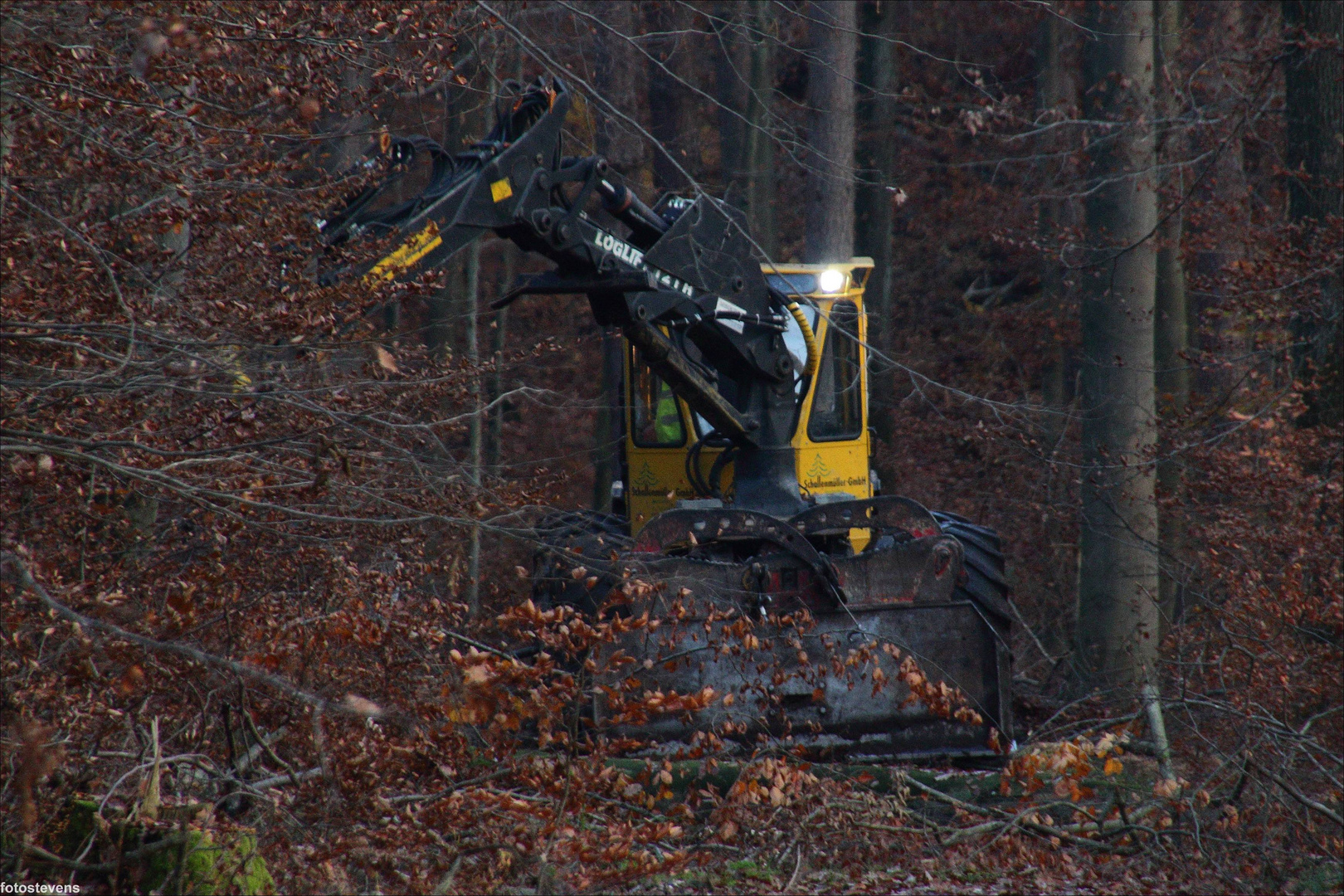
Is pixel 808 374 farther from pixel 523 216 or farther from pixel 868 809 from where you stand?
pixel 868 809

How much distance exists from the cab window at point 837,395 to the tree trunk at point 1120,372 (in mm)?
2815

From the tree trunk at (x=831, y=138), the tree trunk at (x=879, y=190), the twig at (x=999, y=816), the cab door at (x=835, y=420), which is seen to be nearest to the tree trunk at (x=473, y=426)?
the cab door at (x=835, y=420)

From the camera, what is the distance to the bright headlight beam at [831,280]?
9445 mm

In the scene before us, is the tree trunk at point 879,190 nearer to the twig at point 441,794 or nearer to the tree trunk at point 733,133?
the tree trunk at point 733,133

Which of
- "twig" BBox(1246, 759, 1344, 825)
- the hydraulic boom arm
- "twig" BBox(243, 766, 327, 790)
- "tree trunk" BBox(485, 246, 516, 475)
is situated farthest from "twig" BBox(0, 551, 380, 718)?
"tree trunk" BBox(485, 246, 516, 475)

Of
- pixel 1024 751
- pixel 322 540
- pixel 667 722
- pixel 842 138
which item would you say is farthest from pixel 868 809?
pixel 842 138

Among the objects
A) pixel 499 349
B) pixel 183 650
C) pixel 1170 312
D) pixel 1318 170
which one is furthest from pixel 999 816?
pixel 1170 312

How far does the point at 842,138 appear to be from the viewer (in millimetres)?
15836

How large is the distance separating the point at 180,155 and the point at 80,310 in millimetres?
1171

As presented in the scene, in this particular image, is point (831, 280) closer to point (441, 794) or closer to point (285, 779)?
point (441, 794)

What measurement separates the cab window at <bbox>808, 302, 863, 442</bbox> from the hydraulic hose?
0.53 ft

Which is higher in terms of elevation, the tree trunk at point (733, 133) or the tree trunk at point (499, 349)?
the tree trunk at point (733, 133)

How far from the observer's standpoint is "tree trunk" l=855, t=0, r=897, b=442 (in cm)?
1866

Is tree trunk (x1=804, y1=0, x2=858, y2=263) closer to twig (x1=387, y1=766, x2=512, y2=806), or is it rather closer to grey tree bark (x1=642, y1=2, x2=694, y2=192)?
grey tree bark (x1=642, y1=2, x2=694, y2=192)
